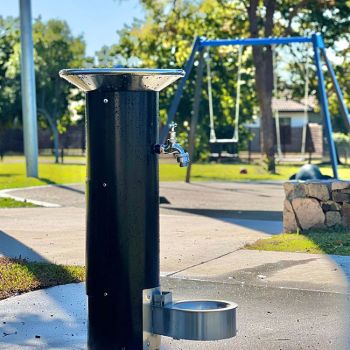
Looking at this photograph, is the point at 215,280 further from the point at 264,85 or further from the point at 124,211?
the point at 264,85

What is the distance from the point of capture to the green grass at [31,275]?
7160 mm

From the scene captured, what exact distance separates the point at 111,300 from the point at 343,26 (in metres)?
30.1

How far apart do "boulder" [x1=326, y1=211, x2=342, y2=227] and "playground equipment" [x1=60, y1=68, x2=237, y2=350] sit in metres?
6.27

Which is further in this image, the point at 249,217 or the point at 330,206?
the point at 249,217

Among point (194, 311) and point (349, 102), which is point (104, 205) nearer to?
point (194, 311)

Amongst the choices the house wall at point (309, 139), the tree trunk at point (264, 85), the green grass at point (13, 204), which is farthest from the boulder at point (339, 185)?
the house wall at point (309, 139)

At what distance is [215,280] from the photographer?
25.0 ft

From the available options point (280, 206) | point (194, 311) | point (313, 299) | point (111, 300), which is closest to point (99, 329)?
point (111, 300)

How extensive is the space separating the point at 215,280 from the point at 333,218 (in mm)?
3455

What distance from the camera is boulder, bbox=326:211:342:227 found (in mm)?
10688

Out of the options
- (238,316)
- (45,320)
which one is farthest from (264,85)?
(45,320)

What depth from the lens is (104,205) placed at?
15.1 feet

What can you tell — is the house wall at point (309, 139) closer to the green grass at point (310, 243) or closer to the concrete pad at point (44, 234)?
the concrete pad at point (44, 234)

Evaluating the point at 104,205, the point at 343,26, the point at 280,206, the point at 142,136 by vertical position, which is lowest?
the point at 280,206
